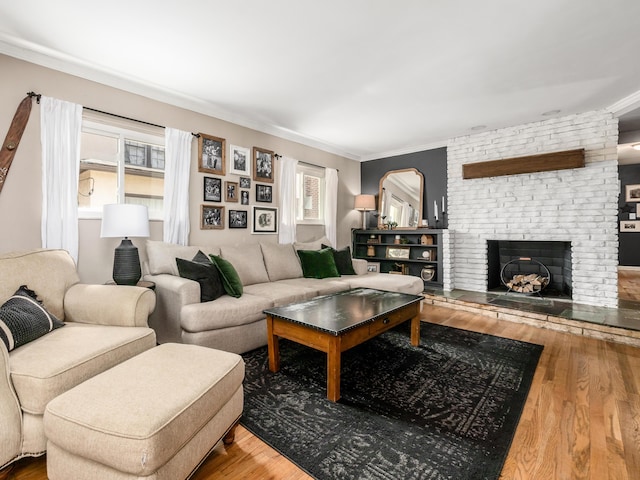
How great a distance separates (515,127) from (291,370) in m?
4.36

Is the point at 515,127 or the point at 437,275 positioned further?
the point at 437,275

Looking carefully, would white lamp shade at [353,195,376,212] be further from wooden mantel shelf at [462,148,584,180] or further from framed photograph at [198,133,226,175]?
framed photograph at [198,133,226,175]

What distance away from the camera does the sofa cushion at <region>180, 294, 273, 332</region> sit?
244 centimetres

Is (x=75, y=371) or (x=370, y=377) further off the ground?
(x=75, y=371)

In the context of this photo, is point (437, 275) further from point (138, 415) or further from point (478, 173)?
point (138, 415)

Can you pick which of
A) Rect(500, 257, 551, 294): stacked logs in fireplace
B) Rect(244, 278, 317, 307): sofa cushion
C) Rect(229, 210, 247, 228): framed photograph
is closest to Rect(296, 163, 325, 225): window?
Rect(229, 210, 247, 228): framed photograph

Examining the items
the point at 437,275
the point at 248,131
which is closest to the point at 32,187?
the point at 248,131

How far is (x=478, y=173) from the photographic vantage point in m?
4.64

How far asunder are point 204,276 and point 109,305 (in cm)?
77

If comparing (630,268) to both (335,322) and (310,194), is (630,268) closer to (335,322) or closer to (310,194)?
(310,194)

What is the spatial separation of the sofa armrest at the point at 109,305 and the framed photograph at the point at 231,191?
6.61ft

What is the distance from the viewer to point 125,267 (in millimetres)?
2691

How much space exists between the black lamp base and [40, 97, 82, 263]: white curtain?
1.37 feet

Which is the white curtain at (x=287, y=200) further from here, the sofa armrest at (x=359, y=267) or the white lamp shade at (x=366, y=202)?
the white lamp shade at (x=366, y=202)
